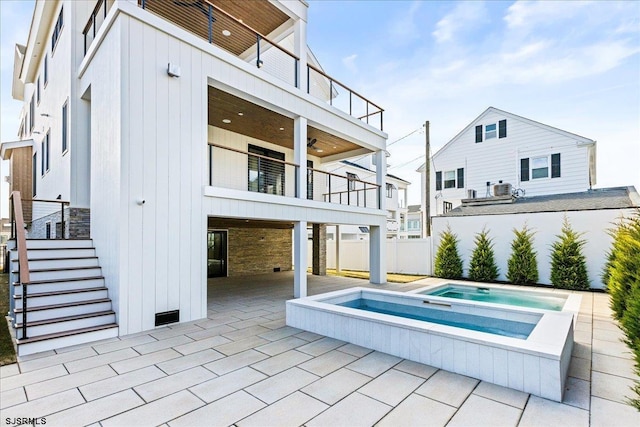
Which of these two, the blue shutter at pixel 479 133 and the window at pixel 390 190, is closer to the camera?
the blue shutter at pixel 479 133

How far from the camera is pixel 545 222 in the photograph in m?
10.9

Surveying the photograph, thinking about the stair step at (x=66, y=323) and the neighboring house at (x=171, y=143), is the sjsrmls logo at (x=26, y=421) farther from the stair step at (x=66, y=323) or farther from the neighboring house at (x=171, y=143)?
the stair step at (x=66, y=323)

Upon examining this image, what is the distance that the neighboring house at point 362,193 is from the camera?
21078 millimetres

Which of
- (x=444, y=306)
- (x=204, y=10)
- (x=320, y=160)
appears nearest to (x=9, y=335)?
(x=444, y=306)

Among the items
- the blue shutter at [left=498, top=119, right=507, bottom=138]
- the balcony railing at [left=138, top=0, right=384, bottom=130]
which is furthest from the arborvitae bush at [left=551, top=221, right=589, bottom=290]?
the blue shutter at [left=498, top=119, right=507, bottom=138]

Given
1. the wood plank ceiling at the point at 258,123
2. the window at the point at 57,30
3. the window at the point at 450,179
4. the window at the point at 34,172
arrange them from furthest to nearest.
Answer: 1. the window at the point at 450,179
2. the window at the point at 34,172
3. the window at the point at 57,30
4. the wood plank ceiling at the point at 258,123

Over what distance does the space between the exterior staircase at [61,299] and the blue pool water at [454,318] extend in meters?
4.57

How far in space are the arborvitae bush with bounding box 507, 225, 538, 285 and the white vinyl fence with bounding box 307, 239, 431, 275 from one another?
117 inches

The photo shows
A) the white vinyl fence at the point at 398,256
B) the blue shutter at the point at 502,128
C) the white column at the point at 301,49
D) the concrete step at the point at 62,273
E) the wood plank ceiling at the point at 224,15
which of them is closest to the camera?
the concrete step at the point at 62,273

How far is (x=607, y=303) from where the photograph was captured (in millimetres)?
7973

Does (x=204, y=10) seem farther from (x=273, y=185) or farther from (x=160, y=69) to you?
(x=273, y=185)

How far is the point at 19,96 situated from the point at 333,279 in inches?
756

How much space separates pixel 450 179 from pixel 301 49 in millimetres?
12639

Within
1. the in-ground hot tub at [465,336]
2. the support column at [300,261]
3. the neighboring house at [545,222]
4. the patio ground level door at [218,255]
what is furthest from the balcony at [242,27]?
the patio ground level door at [218,255]
